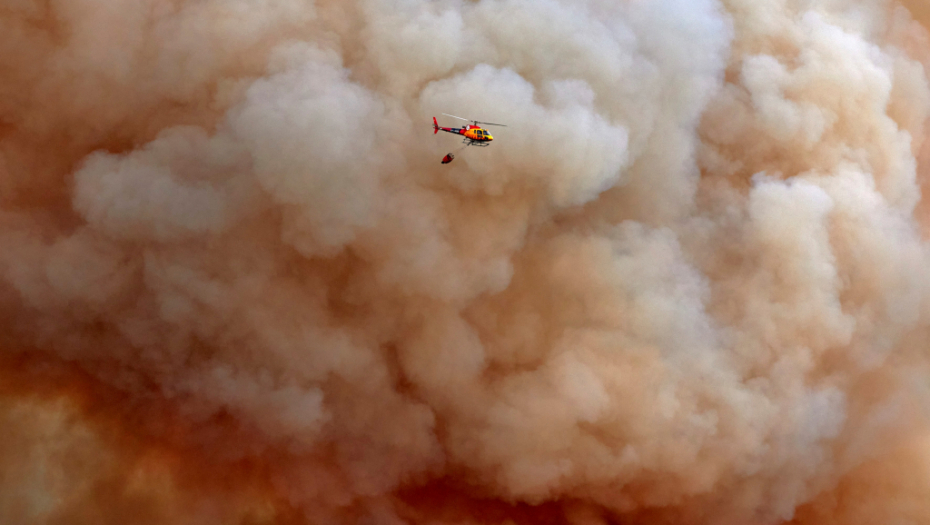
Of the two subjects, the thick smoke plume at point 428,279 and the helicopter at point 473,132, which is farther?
the helicopter at point 473,132

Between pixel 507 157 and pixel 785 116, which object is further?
pixel 785 116

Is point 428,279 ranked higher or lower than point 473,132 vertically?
lower

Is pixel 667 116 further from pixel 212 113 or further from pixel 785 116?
pixel 212 113

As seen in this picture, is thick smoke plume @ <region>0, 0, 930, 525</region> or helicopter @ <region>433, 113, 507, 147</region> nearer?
thick smoke plume @ <region>0, 0, 930, 525</region>

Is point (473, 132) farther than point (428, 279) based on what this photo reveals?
No

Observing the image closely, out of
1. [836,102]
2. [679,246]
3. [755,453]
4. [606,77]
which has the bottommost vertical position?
[755,453]

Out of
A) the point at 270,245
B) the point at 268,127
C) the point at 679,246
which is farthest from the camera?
the point at 679,246

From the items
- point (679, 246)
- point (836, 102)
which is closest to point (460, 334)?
point (679, 246)

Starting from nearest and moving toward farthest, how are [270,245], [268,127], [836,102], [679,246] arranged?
[268,127], [270,245], [679,246], [836,102]
